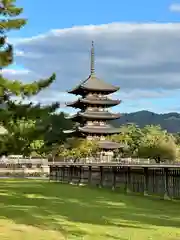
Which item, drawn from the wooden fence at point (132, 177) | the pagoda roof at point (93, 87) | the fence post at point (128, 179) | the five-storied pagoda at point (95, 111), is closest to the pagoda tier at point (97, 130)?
the five-storied pagoda at point (95, 111)

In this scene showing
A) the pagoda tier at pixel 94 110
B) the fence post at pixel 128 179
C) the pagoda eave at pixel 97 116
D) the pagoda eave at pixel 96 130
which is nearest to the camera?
the fence post at pixel 128 179

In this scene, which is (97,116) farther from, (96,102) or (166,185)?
(166,185)

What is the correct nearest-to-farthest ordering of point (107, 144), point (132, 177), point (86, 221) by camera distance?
point (86, 221), point (132, 177), point (107, 144)

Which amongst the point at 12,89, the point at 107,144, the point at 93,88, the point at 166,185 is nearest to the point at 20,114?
the point at 12,89

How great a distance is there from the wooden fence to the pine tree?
36.3 feet

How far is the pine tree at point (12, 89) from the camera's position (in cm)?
1625

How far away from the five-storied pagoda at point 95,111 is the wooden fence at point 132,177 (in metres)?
28.2

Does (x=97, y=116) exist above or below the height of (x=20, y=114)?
above

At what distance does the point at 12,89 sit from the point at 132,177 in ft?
57.8

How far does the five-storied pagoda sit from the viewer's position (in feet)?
248

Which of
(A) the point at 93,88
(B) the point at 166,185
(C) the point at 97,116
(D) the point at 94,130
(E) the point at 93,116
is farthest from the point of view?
(A) the point at 93,88

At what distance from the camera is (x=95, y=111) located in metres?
78.8

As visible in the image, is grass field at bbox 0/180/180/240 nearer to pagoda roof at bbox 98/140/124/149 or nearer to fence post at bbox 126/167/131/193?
fence post at bbox 126/167/131/193

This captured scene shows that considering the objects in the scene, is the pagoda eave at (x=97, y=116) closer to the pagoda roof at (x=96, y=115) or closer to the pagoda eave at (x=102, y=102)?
the pagoda roof at (x=96, y=115)
